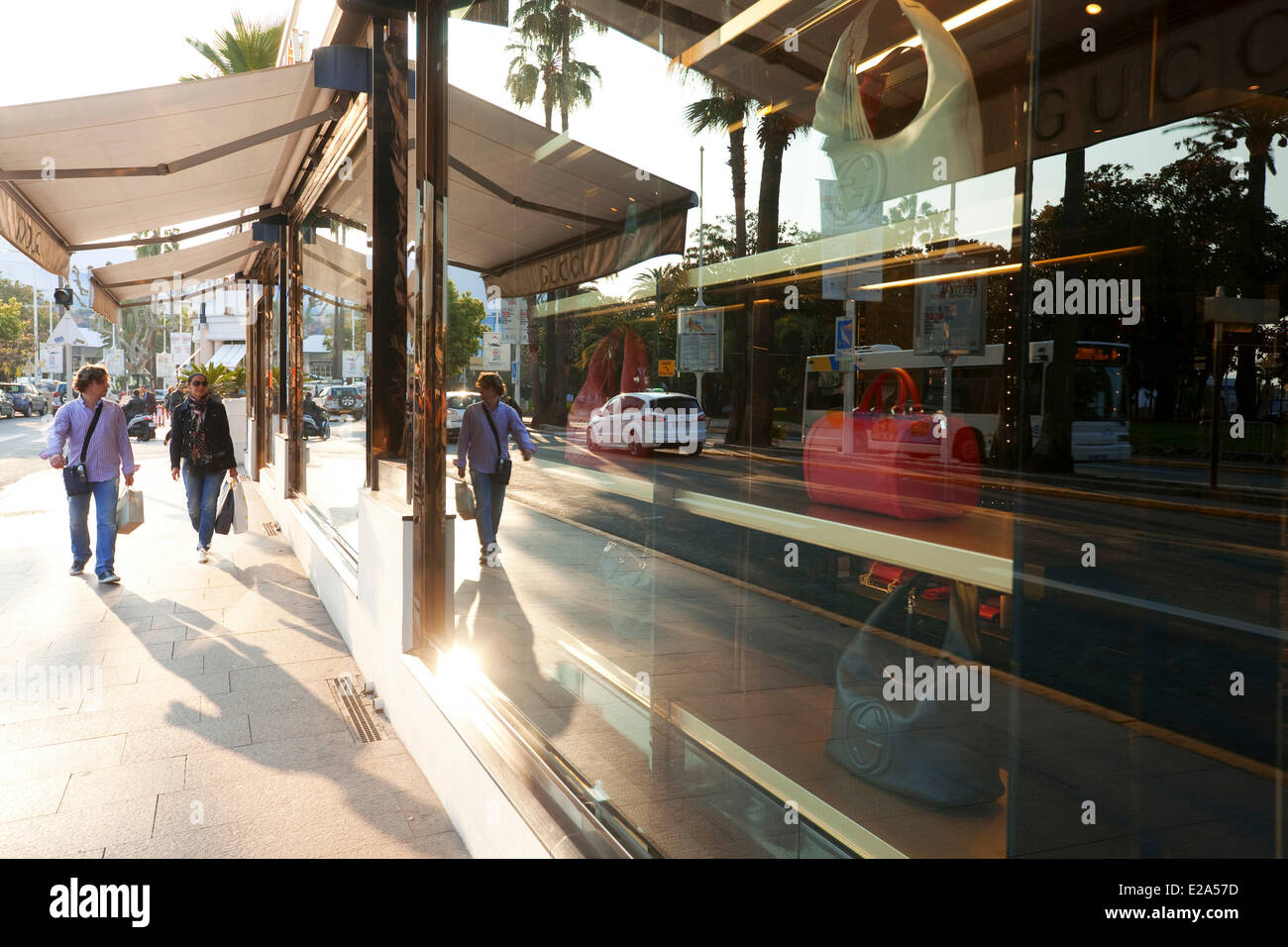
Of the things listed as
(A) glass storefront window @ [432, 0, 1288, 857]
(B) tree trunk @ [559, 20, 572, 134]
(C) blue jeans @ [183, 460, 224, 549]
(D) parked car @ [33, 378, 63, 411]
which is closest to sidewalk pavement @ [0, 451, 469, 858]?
(A) glass storefront window @ [432, 0, 1288, 857]

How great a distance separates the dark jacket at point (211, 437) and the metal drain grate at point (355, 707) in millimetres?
4215

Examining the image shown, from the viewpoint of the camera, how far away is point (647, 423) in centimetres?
337

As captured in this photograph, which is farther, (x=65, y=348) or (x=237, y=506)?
Answer: (x=65, y=348)

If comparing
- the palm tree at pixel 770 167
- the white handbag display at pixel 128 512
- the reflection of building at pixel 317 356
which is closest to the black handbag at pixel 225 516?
the white handbag display at pixel 128 512

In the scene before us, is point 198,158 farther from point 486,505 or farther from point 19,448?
point 19,448

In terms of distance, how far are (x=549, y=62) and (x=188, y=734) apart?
11.0 ft

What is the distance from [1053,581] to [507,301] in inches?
113

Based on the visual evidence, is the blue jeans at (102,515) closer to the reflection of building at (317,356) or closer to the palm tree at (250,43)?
the reflection of building at (317,356)

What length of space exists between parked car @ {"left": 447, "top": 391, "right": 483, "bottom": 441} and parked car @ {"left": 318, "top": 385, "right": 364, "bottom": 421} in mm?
1872

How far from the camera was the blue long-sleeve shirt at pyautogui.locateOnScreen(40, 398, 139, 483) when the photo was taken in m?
7.75

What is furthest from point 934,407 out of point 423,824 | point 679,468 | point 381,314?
point 381,314

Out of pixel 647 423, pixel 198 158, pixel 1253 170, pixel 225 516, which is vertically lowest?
pixel 225 516

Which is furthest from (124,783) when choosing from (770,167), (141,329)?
(141,329)
